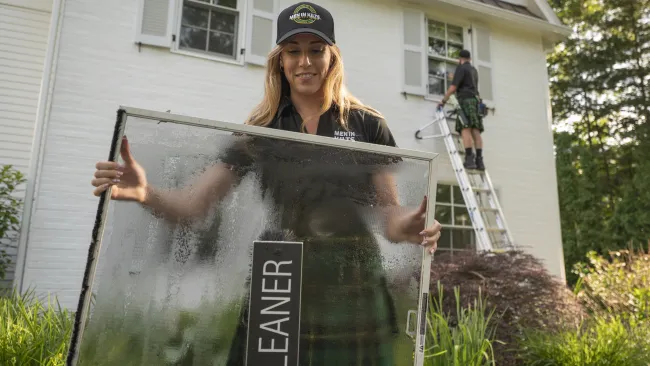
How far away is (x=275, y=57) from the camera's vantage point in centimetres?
183

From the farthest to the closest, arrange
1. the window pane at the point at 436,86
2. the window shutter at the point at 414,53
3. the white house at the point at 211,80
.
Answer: the window pane at the point at 436,86 < the window shutter at the point at 414,53 < the white house at the point at 211,80

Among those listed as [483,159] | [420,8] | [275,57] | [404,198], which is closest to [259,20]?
[420,8]

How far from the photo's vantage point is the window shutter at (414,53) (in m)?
8.33

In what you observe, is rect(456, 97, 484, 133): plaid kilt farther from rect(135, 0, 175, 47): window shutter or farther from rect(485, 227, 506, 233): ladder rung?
rect(135, 0, 175, 47): window shutter

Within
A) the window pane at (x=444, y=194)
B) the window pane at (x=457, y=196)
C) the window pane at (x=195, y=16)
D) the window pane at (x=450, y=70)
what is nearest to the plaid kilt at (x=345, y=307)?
the window pane at (x=195, y=16)

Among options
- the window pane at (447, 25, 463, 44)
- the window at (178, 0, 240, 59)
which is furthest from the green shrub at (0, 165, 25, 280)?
the window pane at (447, 25, 463, 44)

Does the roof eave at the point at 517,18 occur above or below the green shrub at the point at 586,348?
above

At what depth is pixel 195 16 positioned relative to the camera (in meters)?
7.06

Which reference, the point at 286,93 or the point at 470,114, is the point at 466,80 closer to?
the point at 470,114

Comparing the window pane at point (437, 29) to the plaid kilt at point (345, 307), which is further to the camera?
the window pane at point (437, 29)

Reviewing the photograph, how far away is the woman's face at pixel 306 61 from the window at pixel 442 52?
7.17 metres

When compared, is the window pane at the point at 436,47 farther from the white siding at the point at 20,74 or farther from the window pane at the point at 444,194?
the white siding at the point at 20,74

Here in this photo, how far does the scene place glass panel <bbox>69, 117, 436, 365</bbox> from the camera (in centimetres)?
132

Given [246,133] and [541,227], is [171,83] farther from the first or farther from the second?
[541,227]
